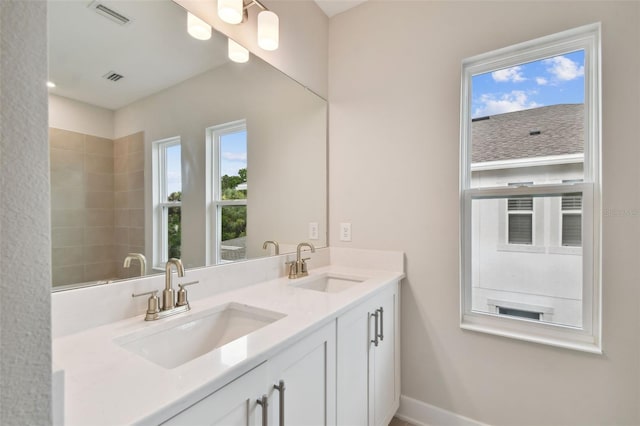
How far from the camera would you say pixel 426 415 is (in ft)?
5.46

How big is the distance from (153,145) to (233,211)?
49 centimetres

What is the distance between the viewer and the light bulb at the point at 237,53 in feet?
4.62

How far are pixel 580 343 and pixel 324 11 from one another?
2.41 metres

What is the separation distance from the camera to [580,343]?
4.42ft

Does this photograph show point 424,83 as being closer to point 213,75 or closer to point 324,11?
point 324,11

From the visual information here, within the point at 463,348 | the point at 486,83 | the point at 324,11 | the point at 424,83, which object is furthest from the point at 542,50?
the point at 463,348

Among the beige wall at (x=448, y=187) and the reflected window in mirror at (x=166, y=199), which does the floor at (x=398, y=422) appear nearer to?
the beige wall at (x=448, y=187)

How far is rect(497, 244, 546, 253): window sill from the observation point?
58.3 inches

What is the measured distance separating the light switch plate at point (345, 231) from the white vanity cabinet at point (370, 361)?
452mm

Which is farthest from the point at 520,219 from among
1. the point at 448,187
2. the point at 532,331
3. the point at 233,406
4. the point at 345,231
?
the point at 233,406

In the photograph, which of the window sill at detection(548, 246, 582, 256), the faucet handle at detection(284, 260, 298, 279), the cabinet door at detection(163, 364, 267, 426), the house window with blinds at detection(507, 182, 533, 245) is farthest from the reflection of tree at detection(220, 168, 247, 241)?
the window sill at detection(548, 246, 582, 256)

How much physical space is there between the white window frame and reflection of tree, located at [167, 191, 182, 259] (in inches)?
55.7

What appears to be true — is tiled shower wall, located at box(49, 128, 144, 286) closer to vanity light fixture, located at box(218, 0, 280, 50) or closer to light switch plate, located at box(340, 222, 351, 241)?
vanity light fixture, located at box(218, 0, 280, 50)

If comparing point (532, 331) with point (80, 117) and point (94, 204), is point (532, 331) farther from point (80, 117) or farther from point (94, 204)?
point (80, 117)
